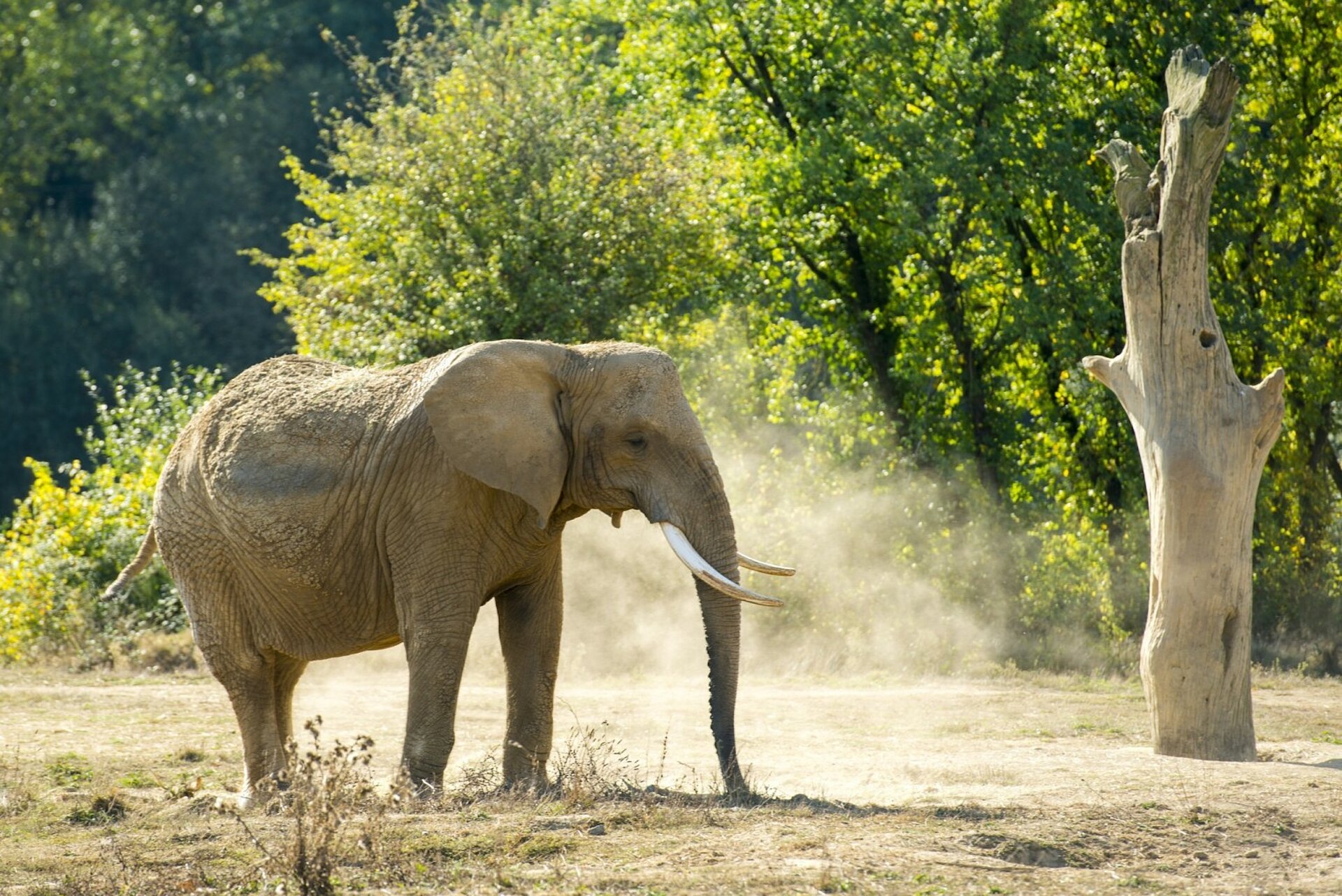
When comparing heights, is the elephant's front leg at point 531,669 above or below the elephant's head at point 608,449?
below

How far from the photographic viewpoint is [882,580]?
20.7 meters

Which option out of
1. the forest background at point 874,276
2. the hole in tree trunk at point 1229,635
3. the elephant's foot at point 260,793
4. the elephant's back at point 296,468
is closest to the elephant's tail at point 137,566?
the elephant's back at point 296,468

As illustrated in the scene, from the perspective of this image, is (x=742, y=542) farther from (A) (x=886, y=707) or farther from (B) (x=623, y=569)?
(A) (x=886, y=707)

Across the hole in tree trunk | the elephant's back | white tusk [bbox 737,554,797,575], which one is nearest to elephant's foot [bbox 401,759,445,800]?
the elephant's back

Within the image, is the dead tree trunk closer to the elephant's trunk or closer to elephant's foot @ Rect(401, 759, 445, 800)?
the elephant's trunk

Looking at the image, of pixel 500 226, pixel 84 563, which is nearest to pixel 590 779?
pixel 500 226

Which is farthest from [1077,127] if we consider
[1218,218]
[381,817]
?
[381,817]

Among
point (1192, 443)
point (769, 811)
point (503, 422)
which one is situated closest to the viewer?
point (769, 811)

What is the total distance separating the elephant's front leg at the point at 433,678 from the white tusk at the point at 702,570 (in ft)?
4.07

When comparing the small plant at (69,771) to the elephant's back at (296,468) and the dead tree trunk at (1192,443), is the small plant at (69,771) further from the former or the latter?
the dead tree trunk at (1192,443)

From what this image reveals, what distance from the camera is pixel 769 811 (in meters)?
9.24

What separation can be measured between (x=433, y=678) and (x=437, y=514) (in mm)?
909

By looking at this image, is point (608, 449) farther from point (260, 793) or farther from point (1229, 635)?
point (1229, 635)

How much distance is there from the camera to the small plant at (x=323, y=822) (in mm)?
7691
